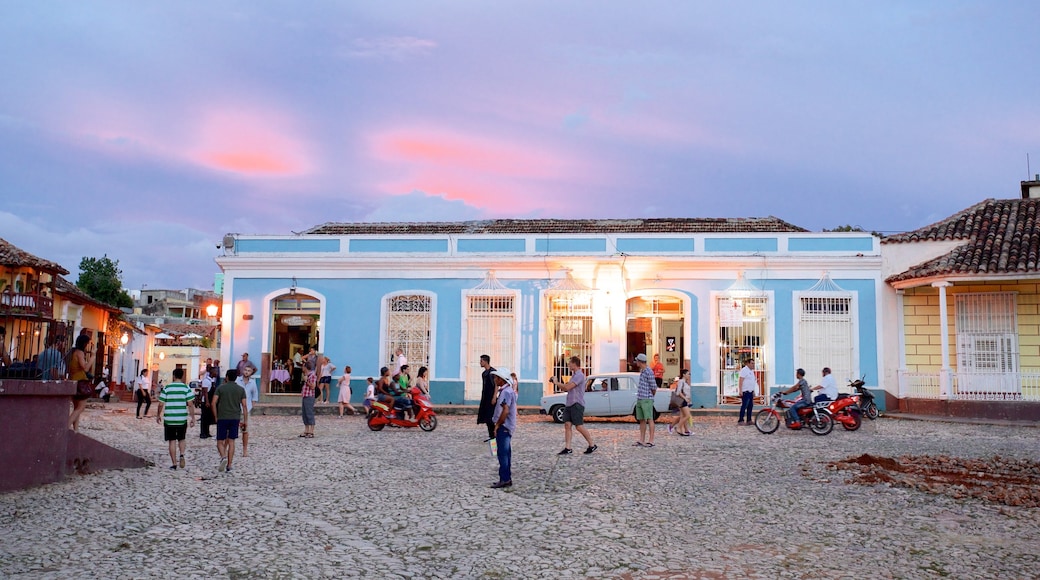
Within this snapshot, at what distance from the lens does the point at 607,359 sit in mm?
23172

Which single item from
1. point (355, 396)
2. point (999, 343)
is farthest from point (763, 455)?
point (355, 396)

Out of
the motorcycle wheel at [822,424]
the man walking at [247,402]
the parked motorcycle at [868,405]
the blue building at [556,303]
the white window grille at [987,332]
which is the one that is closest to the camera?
the man walking at [247,402]

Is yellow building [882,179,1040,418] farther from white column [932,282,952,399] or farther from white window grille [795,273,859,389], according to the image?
white window grille [795,273,859,389]

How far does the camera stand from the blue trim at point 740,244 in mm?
22984

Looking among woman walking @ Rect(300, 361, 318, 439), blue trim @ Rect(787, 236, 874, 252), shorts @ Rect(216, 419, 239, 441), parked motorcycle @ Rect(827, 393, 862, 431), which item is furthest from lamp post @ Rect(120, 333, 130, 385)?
parked motorcycle @ Rect(827, 393, 862, 431)

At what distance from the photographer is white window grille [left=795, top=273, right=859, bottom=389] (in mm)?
22312

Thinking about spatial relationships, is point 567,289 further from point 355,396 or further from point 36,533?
point 36,533

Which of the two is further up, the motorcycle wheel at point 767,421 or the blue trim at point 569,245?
the blue trim at point 569,245

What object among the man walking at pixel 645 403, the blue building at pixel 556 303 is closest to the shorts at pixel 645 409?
the man walking at pixel 645 403

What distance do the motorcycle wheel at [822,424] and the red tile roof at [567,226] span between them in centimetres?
890

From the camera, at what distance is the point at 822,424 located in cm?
1662

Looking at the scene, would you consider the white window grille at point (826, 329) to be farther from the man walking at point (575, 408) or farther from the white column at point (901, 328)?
the man walking at point (575, 408)

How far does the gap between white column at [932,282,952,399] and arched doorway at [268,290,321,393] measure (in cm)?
1573

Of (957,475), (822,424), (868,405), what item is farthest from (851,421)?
(957,475)
